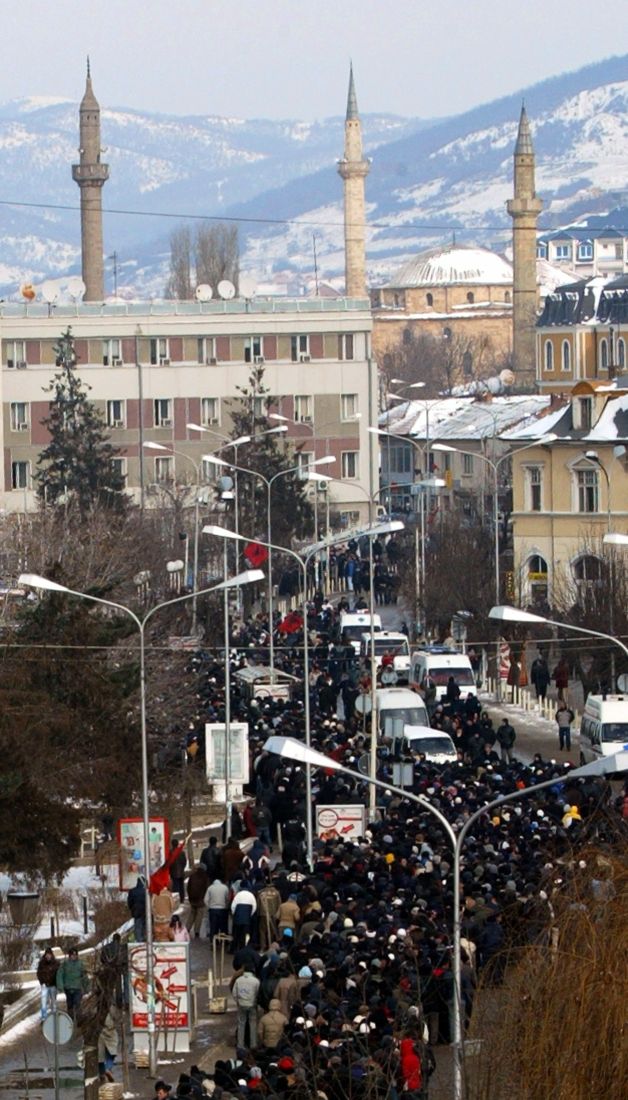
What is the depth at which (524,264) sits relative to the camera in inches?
4360

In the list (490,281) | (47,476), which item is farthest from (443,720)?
(490,281)

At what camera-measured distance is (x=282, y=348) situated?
7912 cm

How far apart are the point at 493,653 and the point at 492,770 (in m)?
15.9

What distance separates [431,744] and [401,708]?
93.7 inches

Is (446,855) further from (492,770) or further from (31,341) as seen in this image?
(31,341)

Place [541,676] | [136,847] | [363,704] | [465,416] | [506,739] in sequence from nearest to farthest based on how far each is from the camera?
[136,847]
[506,739]
[363,704]
[541,676]
[465,416]

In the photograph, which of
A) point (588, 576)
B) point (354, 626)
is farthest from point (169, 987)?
point (588, 576)

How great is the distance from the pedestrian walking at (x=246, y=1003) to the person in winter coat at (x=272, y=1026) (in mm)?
903

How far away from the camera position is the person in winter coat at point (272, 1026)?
18.9m

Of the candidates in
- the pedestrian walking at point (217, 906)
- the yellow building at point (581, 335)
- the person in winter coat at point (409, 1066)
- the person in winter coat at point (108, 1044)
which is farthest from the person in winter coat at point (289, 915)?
the yellow building at point (581, 335)

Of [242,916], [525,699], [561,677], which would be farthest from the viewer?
[525,699]

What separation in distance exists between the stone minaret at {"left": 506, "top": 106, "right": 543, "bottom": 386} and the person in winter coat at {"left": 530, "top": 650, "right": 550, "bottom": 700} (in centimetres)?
6912

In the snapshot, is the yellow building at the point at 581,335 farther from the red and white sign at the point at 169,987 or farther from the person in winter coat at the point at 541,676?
the red and white sign at the point at 169,987

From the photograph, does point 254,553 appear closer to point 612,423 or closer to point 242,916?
point 612,423
